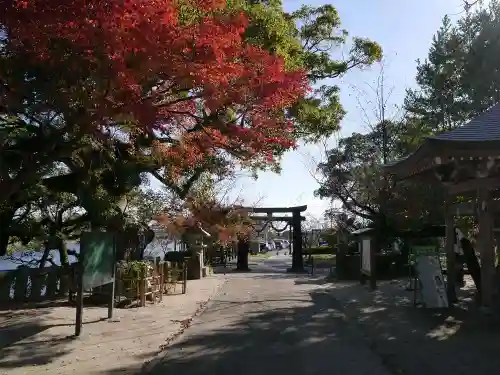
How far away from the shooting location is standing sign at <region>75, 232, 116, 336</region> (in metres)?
8.88

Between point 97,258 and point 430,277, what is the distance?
703cm

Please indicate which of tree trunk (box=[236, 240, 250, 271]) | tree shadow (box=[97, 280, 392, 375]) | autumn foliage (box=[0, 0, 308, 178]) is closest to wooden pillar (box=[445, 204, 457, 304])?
tree shadow (box=[97, 280, 392, 375])

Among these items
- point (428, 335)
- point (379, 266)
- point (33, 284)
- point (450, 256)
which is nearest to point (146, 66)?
point (428, 335)

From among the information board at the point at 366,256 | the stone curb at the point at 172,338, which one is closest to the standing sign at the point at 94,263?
the stone curb at the point at 172,338

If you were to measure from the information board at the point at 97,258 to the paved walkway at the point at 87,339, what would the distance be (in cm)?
90

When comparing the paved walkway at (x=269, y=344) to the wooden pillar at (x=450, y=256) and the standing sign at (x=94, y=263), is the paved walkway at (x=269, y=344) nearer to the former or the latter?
the standing sign at (x=94, y=263)

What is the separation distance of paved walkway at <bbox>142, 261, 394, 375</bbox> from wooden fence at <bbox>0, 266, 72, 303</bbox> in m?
4.11

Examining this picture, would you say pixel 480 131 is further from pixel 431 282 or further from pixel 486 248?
pixel 431 282

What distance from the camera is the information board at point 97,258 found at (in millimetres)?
9148

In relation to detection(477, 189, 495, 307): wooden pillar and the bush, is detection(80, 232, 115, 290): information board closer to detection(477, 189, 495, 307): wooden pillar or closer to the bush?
detection(477, 189, 495, 307): wooden pillar

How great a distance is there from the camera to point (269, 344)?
8227mm

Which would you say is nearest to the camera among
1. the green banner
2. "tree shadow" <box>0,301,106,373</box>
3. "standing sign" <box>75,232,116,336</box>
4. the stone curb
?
the stone curb

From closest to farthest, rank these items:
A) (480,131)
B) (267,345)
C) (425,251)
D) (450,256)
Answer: (267,345)
(480,131)
(425,251)
(450,256)

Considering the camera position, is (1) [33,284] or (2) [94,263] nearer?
(2) [94,263]
